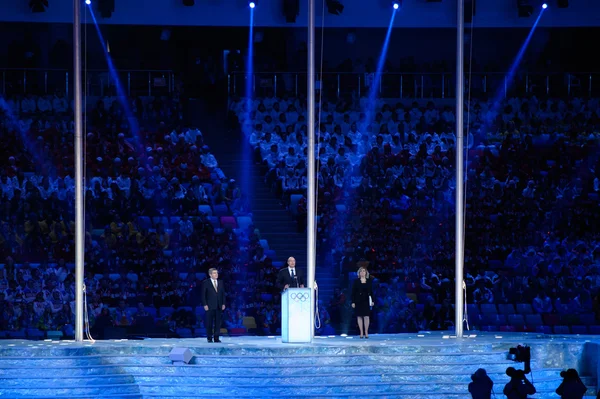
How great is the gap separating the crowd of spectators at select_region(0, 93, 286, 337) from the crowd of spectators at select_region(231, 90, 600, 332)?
6.17 ft

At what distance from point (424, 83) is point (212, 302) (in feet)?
48.2

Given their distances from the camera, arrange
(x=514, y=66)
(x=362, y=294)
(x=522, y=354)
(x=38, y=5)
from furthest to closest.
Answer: (x=514, y=66) < (x=38, y=5) < (x=362, y=294) < (x=522, y=354)

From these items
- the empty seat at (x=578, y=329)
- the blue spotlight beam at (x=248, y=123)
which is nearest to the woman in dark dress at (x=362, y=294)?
the empty seat at (x=578, y=329)

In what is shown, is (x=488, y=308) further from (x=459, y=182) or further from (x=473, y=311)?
(x=459, y=182)

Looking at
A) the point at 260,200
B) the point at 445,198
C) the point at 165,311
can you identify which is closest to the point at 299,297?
the point at 165,311

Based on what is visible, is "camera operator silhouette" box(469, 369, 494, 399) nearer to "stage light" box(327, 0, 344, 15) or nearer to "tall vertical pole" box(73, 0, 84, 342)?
"tall vertical pole" box(73, 0, 84, 342)

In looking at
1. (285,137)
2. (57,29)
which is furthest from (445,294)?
(57,29)

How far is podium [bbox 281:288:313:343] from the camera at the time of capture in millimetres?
A: 22281

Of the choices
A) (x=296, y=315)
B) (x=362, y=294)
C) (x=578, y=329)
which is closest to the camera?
(x=296, y=315)

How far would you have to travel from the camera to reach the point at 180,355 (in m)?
21.0

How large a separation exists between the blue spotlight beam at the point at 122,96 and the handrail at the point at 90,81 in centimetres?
13

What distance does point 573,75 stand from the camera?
36562mm

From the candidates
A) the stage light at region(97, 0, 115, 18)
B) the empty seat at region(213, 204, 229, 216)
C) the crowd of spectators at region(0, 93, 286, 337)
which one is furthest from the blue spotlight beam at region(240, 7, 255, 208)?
the stage light at region(97, 0, 115, 18)

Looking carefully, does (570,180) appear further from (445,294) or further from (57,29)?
(57,29)
